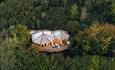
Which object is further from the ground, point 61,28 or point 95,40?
point 61,28

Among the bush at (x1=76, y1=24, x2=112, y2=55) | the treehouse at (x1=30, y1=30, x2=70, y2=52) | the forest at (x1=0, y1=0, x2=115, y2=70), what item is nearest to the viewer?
the forest at (x1=0, y1=0, x2=115, y2=70)

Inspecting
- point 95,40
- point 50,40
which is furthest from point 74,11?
point 95,40

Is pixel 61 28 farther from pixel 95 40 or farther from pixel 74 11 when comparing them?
pixel 95 40

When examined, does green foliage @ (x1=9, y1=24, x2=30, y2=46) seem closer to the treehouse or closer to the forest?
the forest

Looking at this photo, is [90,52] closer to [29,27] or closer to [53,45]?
[53,45]

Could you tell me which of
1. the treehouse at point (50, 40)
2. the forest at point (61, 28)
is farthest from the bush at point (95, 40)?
the treehouse at point (50, 40)

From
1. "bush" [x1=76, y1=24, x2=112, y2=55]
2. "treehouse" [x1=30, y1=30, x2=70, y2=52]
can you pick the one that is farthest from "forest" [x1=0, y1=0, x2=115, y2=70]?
"treehouse" [x1=30, y1=30, x2=70, y2=52]
